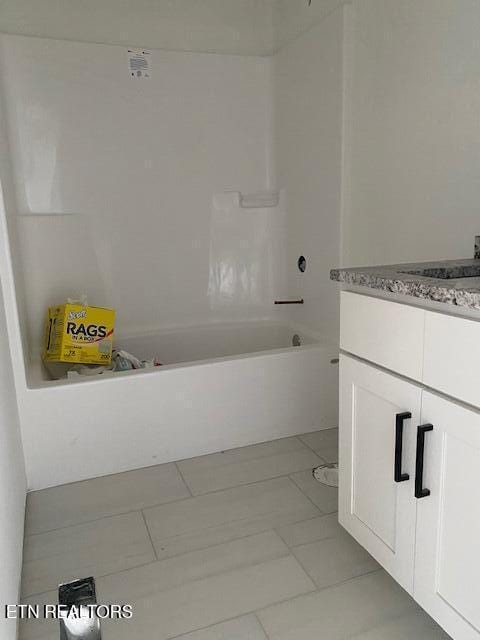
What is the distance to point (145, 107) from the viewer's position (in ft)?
8.82

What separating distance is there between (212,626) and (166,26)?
8.71ft

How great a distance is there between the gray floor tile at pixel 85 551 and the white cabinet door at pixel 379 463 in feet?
2.16

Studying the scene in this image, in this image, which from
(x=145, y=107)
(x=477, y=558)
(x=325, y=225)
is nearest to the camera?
(x=477, y=558)

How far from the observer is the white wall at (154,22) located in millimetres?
2412

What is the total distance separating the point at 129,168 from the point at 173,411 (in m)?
1.34

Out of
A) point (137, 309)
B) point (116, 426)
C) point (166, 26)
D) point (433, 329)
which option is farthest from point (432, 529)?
point (166, 26)

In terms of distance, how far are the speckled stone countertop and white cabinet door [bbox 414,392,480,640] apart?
0.22 metres

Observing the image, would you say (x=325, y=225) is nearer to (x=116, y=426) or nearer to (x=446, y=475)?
(x=116, y=426)

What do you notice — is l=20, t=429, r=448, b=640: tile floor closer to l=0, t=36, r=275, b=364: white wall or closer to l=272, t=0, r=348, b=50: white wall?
l=0, t=36, r=275, b=364: white wall

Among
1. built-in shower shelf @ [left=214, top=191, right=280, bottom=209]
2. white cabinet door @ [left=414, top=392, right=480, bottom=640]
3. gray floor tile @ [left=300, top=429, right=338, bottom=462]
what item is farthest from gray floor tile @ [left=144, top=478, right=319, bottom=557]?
built-in shower shelf @ [left=214, top=191, right=280, bottom=209]

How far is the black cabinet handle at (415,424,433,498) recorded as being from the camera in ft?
3.61

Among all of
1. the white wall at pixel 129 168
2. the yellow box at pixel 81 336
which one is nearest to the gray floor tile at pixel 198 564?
the yellow box at pixel 81 336

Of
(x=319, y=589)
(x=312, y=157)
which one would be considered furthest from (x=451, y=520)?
(x=312, y=157)

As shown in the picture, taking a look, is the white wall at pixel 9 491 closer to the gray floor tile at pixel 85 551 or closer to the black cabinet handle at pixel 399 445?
the gray floor tile at pixel 85 551
